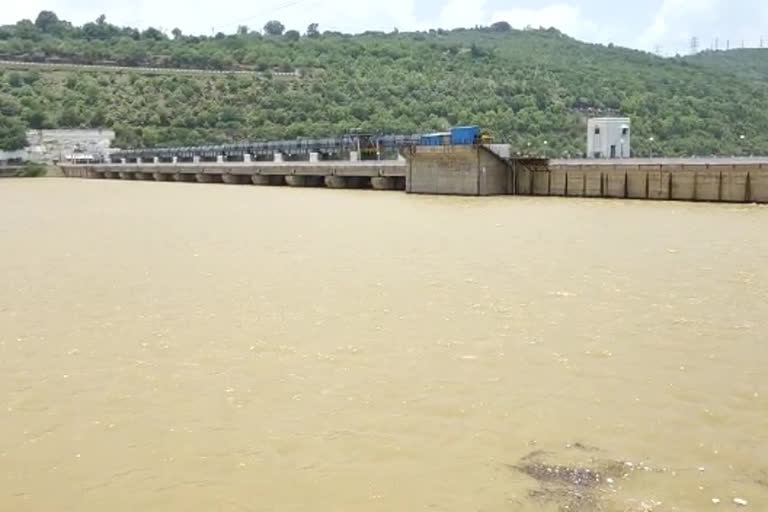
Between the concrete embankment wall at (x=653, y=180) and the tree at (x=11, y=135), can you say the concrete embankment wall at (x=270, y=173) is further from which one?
the concrete embankment wall at (x=653, y=180)

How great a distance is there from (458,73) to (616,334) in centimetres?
12602

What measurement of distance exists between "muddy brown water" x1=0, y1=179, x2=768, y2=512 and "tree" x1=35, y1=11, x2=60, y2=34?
18758cm

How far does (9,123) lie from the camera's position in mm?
100062

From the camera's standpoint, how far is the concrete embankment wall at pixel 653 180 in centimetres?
3466

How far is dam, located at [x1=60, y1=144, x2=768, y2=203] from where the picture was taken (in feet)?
117

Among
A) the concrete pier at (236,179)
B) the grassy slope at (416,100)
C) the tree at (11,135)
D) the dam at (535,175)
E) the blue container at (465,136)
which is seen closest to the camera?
the dam at (535,175)

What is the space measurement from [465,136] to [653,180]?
11.3m

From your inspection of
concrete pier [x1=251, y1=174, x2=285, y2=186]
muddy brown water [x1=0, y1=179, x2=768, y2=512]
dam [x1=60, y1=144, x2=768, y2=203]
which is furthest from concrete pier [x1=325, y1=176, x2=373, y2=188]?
muddy brown water [x1=0, y1=179, x2=768, y2=512]

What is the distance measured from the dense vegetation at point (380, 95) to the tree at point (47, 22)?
2662 cm

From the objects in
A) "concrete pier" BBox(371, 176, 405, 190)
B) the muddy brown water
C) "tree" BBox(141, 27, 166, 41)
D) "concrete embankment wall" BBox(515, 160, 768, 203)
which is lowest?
the muddy brown water

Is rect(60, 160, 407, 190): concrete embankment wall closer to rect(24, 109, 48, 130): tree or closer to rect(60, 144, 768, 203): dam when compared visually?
rect(60, 144, 768, 203): dam

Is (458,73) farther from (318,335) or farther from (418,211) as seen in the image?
(318,335)

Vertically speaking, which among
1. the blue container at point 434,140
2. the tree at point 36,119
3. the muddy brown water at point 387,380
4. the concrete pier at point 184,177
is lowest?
the concrete pier at point 184,177

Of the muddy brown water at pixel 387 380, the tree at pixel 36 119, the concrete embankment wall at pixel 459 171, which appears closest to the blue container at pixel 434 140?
the concrete embankment wall at pixel 459 171
